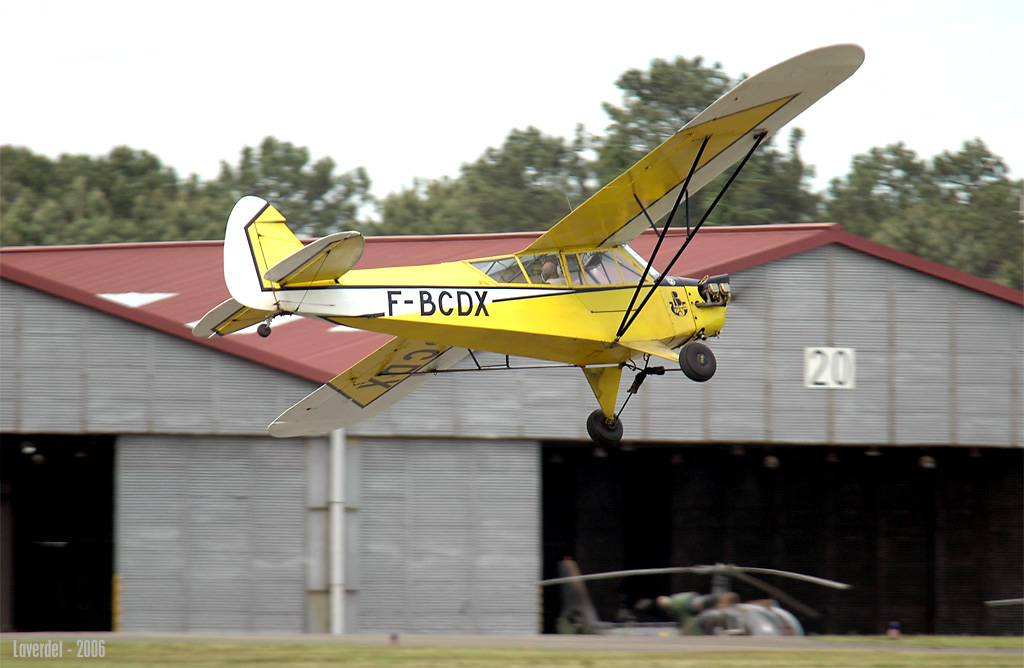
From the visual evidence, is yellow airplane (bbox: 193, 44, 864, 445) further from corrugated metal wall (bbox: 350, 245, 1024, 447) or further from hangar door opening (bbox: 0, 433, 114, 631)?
hangar door opening (bbox: 0, 433, 114, 631)

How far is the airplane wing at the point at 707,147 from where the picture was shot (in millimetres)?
11367

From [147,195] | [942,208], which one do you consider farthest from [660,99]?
[147,195]

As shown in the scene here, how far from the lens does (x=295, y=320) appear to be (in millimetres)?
21469

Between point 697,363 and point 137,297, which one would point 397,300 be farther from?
point 137,297

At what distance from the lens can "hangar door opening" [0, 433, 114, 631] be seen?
24422 millimetres

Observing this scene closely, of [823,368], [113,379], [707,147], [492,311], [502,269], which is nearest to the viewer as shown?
[492,311]

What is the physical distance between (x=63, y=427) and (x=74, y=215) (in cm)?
4416

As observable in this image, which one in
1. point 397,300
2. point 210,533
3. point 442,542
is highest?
point 397,300

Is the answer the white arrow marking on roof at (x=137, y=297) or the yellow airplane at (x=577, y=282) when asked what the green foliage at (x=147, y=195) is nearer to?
the white arrow marking on roof at (x=137, y=297)

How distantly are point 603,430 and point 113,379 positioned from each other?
9.15m

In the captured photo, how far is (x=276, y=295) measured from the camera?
11.4m

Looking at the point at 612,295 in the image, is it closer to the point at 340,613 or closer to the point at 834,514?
the point at 340,613

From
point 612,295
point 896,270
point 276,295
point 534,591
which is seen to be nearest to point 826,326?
point 896,270

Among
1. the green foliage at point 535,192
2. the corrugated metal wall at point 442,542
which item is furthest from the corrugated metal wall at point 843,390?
the green foliage at point 535,192
